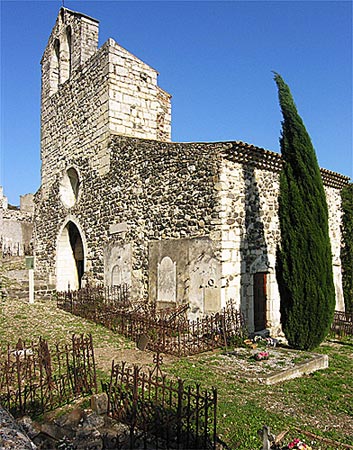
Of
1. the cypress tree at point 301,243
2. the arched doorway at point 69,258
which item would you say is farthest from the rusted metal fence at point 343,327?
the arched doorway at point 69,258

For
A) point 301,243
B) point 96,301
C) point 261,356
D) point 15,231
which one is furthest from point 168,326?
point 15,231

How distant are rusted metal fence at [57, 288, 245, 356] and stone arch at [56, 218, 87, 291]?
5.08 meters

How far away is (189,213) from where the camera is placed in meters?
10.2

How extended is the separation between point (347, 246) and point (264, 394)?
9.61 meters

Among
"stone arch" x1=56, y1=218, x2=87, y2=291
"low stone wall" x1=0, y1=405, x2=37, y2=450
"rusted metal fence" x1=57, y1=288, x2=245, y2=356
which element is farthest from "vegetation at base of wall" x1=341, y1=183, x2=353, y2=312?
"low stone wall" x1=0, y1=405, x2=37, y2=450

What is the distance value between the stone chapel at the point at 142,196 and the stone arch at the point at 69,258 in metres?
0.04

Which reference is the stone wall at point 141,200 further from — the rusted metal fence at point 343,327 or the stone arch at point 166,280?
the rusted metal fence at point 343,327

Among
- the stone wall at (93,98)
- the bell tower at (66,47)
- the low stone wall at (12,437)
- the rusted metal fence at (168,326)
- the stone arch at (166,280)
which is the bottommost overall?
the rusted metal fence at (168,326)

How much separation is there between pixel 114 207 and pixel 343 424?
919 cm

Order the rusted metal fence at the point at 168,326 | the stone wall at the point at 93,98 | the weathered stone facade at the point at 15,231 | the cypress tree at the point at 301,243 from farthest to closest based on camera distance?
the weathered stone facade at the point at 15,231 < the stone wall at the point at 93,98 < the cypress tree at the point at 301,243 < the rusted metal fence at the point at 168,326

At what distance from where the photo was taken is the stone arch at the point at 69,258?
16500 millimetres

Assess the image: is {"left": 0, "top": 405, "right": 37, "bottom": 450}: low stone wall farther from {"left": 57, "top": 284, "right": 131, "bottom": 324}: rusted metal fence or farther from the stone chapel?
{"left": 57, "top": 284, "right": 131, "bottom": 324}: rusted metal fence

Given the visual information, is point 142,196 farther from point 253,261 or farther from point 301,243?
point 301,243

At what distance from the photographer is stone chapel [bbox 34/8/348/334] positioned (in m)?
9.79
